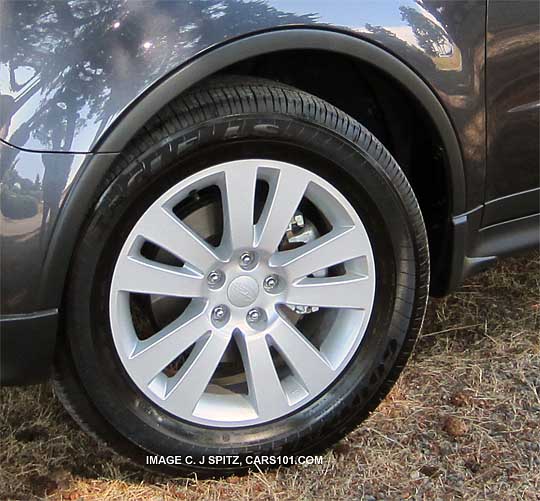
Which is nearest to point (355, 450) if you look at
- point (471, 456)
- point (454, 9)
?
point (471, 456)

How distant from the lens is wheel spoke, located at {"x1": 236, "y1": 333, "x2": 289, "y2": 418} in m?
2.20

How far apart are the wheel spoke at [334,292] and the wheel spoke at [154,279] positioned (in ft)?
0.87

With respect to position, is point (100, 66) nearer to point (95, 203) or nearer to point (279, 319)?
point (95, 203)

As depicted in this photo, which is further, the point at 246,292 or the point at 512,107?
the point at 512,107

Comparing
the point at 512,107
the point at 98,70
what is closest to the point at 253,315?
the point at 98,70

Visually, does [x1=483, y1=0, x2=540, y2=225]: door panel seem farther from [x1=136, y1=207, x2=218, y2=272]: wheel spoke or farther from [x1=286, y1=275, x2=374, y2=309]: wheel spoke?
[x1=136, y1=207, x2=218, y2=272]: wheel spoke

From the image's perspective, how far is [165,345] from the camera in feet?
7.02

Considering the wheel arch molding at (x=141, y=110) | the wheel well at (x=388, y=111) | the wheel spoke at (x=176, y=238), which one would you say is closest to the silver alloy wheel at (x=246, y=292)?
the wheel spoke at (x=176, y=238)

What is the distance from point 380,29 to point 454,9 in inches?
8.8

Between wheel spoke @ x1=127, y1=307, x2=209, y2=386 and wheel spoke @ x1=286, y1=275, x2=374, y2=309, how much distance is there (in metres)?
0.24

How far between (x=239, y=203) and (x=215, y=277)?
0.65ft

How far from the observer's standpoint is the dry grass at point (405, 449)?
2.26 meters

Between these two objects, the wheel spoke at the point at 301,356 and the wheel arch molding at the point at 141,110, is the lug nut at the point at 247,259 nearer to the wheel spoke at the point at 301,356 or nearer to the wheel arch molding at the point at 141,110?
the wheel spoke at the point at 301,356

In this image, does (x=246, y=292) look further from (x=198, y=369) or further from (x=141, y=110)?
(x=141, y=110)
